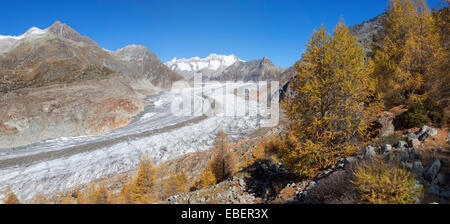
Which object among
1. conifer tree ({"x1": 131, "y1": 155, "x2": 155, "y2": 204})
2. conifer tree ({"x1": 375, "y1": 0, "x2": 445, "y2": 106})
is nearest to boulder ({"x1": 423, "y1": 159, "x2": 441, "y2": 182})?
conifer tree ({"x1": 375, "y1": 0, "x2": 445, "y2": 106})

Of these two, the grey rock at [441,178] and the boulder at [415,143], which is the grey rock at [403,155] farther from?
the grey rock at [441,178]

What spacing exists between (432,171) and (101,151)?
31.2 m

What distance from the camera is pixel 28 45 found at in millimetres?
70000

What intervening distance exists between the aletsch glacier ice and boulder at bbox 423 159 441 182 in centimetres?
2491

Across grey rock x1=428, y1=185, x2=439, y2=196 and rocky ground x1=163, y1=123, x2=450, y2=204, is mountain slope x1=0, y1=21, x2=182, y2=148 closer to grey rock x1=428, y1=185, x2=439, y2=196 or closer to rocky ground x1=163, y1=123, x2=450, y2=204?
rocky ground x1=163, y1=123, x2=450, y2=204

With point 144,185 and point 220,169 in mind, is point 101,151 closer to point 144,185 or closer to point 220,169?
point 144,185

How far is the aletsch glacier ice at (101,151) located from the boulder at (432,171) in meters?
24.9

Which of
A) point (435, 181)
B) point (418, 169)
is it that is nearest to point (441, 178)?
point (435, 181)

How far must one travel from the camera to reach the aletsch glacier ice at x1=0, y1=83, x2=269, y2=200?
20.2 meters

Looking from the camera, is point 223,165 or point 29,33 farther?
point 29,33

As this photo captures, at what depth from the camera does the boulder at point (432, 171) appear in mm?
5332

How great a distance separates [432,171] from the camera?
17.7 ft
